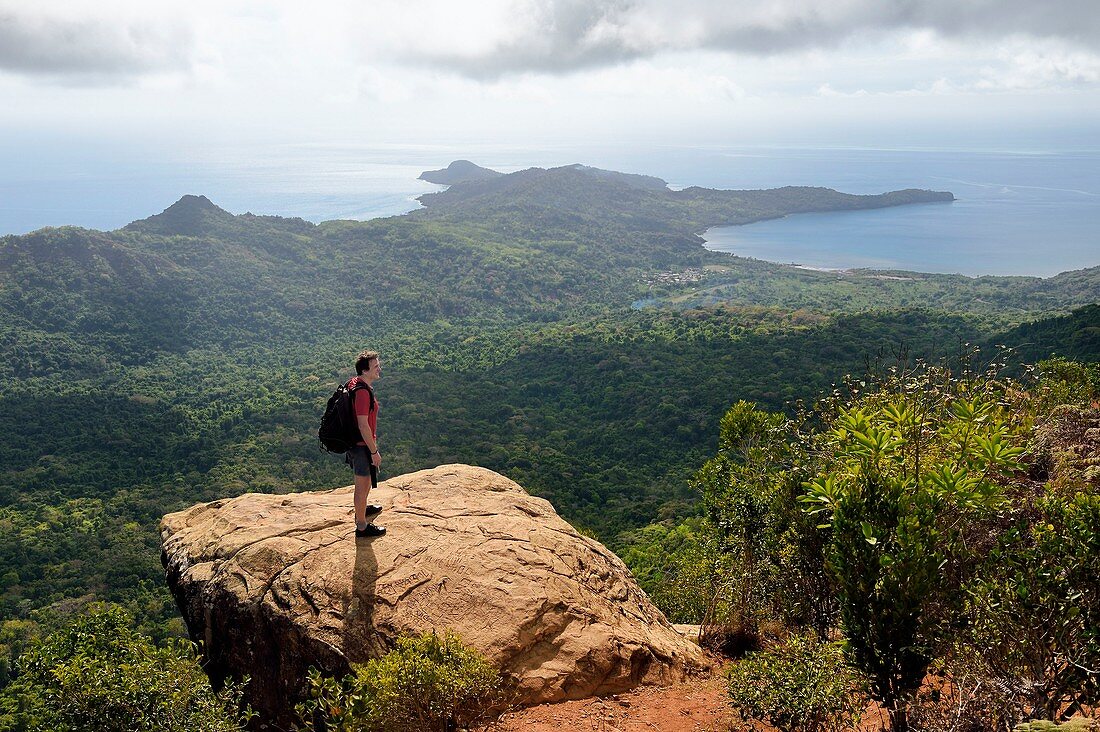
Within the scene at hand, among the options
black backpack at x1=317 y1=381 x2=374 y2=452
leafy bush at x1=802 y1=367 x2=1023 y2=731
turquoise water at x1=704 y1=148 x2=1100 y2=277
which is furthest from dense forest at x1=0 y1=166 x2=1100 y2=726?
turquoise water at x1=704 y1=148 x2=1100 y2=277

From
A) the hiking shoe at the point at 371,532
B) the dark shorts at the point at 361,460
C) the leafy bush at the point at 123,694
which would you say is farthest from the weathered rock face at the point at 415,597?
the leafy bush at the point at 123,694

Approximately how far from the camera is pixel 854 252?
159625 millimetres

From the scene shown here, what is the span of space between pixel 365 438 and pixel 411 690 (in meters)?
3.04

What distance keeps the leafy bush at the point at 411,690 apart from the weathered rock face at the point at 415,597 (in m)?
1.18

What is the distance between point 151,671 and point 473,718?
2.98 m

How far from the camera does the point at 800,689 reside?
208 inches

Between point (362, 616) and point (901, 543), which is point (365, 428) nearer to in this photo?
point (362, 616)

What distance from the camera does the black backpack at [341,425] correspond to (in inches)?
295

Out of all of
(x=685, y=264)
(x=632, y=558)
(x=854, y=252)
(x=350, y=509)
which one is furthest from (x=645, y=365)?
(x=854, y=252)

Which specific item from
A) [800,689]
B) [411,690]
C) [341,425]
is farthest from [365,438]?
[800,689]

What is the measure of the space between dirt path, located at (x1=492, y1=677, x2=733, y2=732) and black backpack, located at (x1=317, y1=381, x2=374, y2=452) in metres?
3.48

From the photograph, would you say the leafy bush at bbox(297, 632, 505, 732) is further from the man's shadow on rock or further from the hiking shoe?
the hiking shoe

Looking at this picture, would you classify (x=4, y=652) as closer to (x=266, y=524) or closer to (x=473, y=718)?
(x=266, y=524)

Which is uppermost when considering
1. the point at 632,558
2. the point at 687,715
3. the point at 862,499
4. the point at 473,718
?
the point at 862,499
